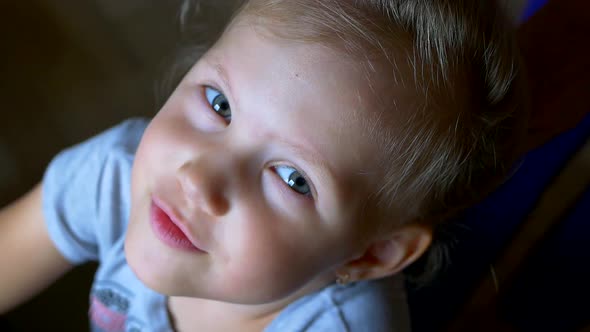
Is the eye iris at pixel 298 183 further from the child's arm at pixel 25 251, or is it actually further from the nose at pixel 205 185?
the child's arm at pixel 25 251

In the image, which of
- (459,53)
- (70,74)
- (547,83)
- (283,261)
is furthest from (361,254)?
(70,74)

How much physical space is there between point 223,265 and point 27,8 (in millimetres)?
839

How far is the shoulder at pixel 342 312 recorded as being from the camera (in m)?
0.69

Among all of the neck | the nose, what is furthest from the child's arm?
the nose

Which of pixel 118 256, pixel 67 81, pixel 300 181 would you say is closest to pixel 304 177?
pixel 300 181

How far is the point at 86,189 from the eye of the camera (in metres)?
0.72

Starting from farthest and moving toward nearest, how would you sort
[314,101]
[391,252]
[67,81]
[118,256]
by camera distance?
1. [67,81]
2. [118,256]
3. [391,252]
4. [314,101]

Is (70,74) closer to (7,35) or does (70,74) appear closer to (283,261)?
(7,35)

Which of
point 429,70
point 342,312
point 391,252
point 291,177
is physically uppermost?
A: point 429,70

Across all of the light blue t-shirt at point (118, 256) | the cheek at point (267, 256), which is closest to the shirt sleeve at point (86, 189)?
the light blue t-shirt at point (118, 256)

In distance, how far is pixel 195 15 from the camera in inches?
35.9

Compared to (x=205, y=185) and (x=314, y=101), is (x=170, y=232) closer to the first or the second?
(x=205, y=185)

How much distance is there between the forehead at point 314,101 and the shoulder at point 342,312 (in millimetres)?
226

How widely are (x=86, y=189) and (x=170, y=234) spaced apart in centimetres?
24
